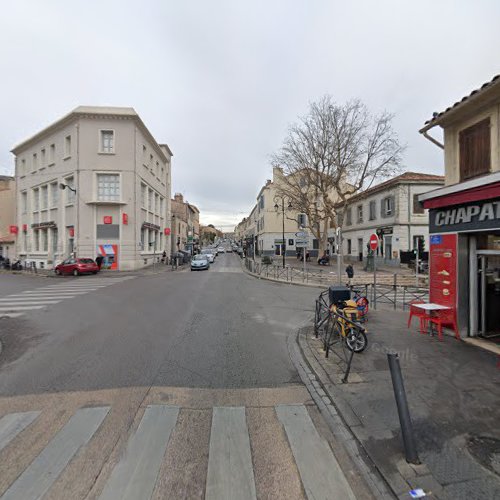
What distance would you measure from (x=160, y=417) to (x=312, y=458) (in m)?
1.78

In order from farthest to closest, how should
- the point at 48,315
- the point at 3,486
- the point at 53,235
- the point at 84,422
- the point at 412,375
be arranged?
1. the point at 53,235
2. the point at 48,315
3. the point at 412,375
4. the point at 84,422
5. the point at 3,486

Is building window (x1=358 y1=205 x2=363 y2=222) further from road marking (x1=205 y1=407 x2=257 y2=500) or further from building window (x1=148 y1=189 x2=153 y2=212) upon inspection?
road marking (x1=205 y1=407 x2=257 y2=500)

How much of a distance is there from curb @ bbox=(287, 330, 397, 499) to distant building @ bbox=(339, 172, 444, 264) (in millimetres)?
21664

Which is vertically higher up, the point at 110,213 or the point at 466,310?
the point at 110,213

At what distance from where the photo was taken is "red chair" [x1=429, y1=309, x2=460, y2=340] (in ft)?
19.9

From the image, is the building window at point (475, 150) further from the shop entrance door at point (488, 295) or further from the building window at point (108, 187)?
the building window at point (108, 187)

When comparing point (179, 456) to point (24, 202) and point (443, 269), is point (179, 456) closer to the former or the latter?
point (443, 269)

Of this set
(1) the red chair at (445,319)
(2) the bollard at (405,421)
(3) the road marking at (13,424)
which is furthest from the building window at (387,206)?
(3) the road marking at (13,424)

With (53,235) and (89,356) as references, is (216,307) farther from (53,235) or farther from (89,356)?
(53,235)

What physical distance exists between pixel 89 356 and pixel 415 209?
2569 cm

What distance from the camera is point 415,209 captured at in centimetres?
2334

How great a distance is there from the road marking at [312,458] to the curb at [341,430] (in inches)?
8.0

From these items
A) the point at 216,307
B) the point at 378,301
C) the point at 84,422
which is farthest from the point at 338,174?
the point at 84,422

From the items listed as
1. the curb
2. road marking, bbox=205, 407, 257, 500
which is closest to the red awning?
the curb
